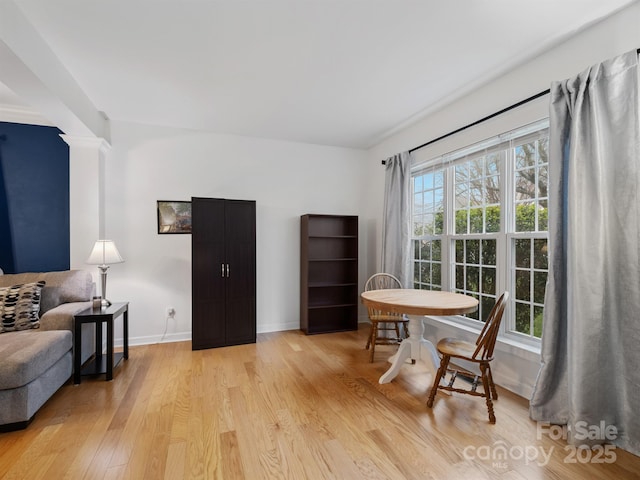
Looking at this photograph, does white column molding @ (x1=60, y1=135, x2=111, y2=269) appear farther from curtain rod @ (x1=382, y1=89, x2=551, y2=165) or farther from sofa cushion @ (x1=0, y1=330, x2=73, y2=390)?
curtain rod @ (x1=382, y1=89, x2=551, y2=165)

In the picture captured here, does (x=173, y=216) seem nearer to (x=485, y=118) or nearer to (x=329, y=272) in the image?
(x=329, y=272)

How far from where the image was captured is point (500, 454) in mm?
1783

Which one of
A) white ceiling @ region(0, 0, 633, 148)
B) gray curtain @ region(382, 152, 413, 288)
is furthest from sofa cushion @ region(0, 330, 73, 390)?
gray curtain @ region(382, 152, 413, 288)

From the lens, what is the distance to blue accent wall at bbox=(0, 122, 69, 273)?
333 centimetres

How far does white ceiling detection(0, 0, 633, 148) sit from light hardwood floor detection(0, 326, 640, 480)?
8.74 ft

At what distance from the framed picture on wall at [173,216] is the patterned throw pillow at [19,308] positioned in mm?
1367

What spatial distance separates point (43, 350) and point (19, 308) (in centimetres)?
77

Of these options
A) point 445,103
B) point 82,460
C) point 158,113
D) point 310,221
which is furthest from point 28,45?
point 445,103

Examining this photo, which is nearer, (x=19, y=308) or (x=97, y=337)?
(x=19, y=308)

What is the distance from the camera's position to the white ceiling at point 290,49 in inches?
75.3

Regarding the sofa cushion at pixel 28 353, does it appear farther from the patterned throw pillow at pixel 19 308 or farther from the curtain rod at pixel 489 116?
the curtain rod at pixel 489 116

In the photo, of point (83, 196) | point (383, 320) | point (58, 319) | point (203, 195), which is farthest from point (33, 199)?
point (383, 320)

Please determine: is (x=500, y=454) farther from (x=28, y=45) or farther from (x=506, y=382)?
(x=28, y=45)

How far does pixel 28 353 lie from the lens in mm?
2086
